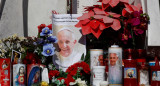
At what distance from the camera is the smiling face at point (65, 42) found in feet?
9.25

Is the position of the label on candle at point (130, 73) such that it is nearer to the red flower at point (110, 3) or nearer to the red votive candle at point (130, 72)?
the red votive candle at point (130, 72)

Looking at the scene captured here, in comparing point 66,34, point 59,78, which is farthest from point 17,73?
point 66,34

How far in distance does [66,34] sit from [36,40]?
0.80ft

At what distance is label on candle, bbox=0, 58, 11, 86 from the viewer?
2580mm

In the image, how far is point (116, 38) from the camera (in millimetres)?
2768

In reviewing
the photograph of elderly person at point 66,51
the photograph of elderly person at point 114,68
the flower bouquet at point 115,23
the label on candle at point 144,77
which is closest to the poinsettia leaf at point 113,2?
the flower bouquet at point 115,23

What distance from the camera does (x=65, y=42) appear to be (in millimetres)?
2826

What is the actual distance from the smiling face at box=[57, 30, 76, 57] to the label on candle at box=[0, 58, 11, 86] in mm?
441

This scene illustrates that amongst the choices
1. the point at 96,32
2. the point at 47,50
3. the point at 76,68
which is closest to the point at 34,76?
the point at 47,50

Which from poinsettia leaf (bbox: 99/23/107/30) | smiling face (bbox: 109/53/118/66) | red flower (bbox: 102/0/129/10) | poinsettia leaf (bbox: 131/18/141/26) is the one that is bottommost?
smiling face (bbox: 109/53/118/66)

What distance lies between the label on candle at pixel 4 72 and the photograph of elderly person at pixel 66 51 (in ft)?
1.26

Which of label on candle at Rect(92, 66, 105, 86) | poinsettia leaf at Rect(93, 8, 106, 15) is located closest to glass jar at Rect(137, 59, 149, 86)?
label on candle at Rect(92, 66, 105, 86)

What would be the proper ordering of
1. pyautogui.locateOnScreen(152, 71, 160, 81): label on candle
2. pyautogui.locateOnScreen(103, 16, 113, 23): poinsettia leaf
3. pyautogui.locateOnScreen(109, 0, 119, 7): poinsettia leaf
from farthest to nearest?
pyautogui.locateOnScreen(109, 0, 119, 7): poinsettia leaf, pyautogui.locateOnScreen(103, 16, 113, 23): poinsettia leaf, pyautogui.locateOnScreen(152, 71, 160, 81): label on candle

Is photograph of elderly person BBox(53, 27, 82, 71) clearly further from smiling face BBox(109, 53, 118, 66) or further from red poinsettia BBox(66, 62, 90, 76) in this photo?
smiling face BBox(109, 53, 118, 66)
